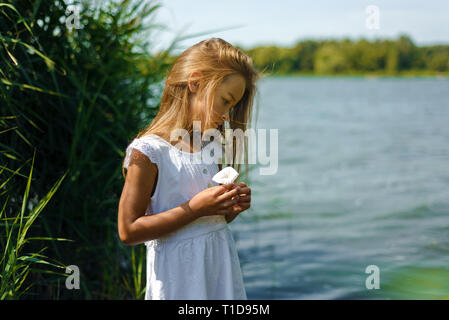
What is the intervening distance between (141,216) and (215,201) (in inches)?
9.6

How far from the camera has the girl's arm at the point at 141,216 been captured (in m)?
1.46

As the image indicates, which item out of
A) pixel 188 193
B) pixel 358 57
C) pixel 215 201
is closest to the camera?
pixel 215 201

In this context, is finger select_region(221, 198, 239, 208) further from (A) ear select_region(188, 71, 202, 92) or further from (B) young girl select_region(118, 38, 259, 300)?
(A) ear select_region(188, 71, 202, 92)

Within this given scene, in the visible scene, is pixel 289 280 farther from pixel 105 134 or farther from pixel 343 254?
Result: pixel 105 134

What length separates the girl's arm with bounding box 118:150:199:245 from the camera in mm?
1461

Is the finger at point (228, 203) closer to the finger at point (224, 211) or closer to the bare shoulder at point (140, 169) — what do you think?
the finger at point (224, 211)

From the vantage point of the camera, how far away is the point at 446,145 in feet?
38.3

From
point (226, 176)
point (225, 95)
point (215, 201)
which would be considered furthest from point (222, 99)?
point (215, 201)

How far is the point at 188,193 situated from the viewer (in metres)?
1.59

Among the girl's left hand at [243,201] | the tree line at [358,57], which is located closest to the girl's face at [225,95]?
the girl's left hand at [243,201]

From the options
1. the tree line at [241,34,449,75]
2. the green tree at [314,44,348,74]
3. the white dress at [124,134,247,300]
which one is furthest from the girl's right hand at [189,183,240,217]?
the green tree at [314,44,348,74]

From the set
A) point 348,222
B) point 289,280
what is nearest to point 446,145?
point 348,222

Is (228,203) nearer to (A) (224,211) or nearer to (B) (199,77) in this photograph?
(A) (224,211)

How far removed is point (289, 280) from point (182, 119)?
10.7 feet
